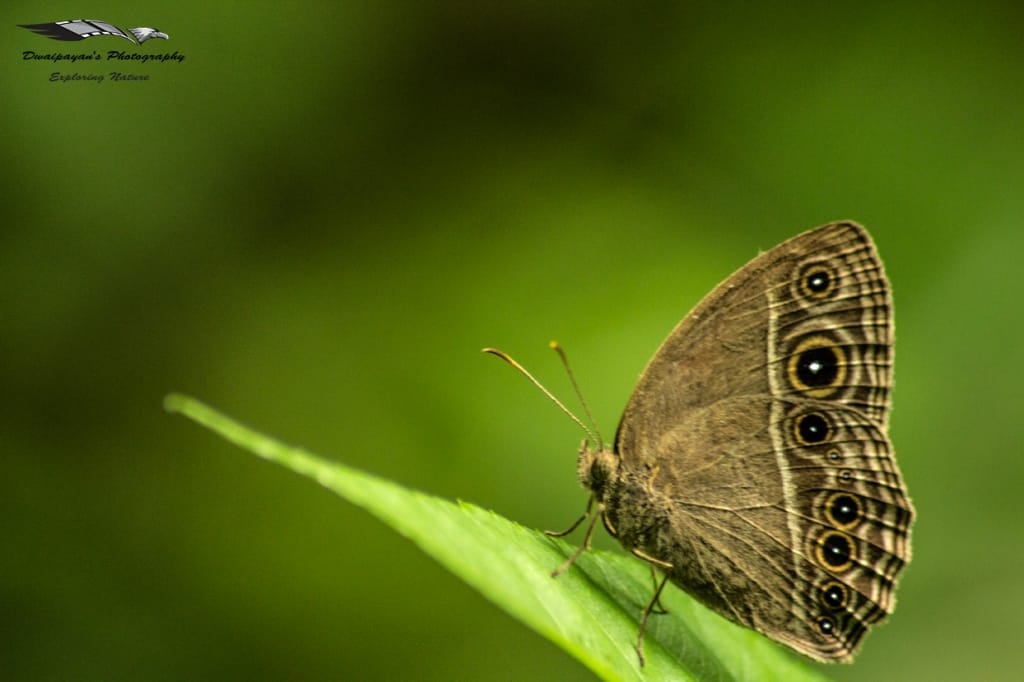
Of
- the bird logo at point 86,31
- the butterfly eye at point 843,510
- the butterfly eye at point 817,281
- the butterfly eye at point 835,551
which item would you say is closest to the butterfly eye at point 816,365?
the butterfly eye at point 817,281

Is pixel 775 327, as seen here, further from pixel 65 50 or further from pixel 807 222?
pixel 65 50

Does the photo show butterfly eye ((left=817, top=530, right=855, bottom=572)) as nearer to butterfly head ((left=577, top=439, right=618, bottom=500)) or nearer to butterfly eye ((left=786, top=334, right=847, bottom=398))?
butterfly eye ((left=786, top=334, right=847, bottom=398))

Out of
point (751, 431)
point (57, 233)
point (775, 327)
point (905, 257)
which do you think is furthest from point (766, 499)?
point (57, 233)

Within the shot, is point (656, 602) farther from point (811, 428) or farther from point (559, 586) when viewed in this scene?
point (559, 586)

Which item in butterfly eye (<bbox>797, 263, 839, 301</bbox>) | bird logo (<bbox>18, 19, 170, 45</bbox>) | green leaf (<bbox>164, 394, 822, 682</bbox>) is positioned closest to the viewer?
green leaf (<bbox>164, 394, 822, 682</bbox>)

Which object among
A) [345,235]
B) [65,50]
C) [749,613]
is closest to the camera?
[749,613]

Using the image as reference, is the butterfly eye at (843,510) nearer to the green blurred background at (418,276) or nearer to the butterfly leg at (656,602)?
the butterfly leg at (656,602)

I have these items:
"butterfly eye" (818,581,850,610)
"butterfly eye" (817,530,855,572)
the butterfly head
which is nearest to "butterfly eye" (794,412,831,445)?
"butterfly eye" (817,530,855,572)
